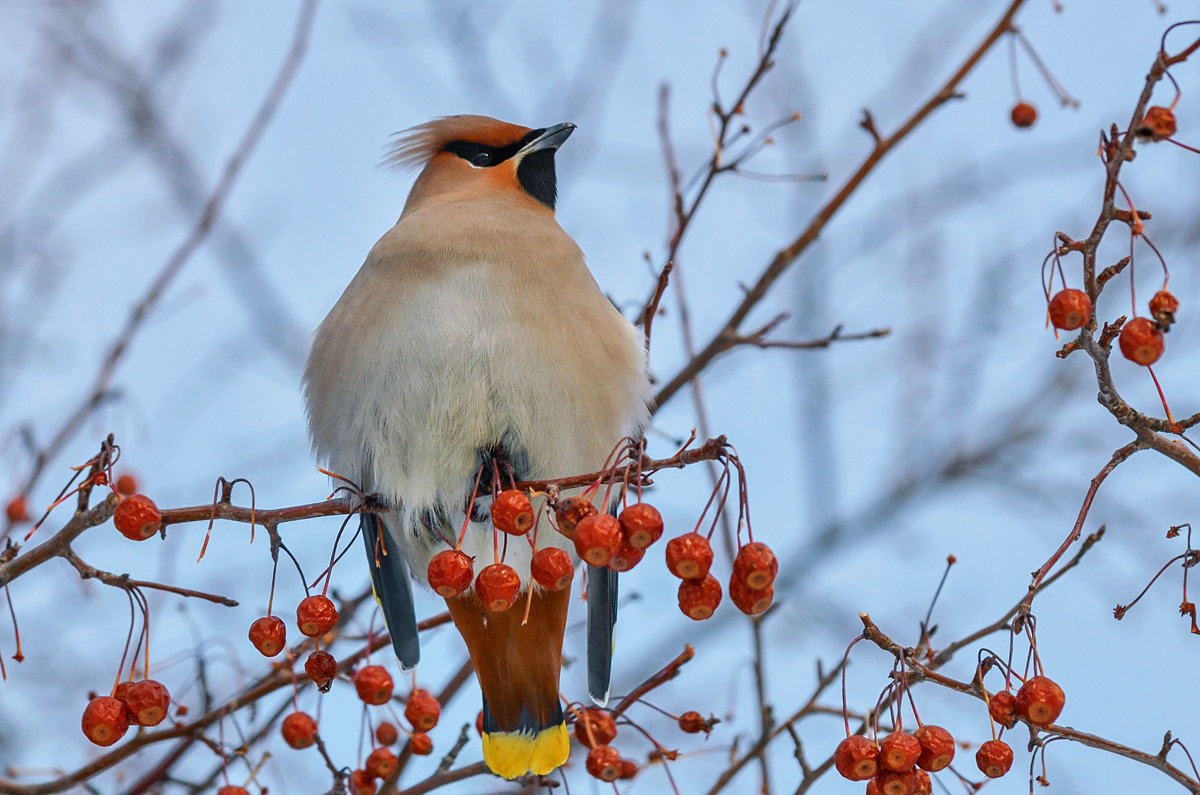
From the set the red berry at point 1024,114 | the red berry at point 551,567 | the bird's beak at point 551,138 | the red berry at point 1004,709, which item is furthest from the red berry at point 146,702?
the red berry at point 1024,114

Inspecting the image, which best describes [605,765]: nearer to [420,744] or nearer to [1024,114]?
[420,744]

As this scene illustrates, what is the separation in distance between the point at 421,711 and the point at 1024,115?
2421mm

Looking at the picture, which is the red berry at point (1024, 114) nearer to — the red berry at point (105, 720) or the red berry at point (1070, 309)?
the red berry at point (1070, 309)

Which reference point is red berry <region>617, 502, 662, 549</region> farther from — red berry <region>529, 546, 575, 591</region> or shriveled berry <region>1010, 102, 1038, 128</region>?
shriveled berry <region>1010, 102, 1038, 128</region>

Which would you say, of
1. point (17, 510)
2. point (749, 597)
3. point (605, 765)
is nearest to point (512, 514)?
point (749, 597)

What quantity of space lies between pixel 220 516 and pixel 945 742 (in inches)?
50.2

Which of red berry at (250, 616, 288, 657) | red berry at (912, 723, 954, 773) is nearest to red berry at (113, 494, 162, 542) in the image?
red berry at (250, 616, 288, 657)

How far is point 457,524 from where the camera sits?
3354mm

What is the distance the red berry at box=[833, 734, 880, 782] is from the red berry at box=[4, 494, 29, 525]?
2.50m

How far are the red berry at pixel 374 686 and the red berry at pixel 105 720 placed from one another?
52 cm

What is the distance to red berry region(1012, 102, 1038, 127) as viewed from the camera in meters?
3.74

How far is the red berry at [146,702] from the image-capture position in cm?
232

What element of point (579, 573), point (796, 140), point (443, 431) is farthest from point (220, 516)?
point (796, 140)

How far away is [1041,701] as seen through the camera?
1.95m
